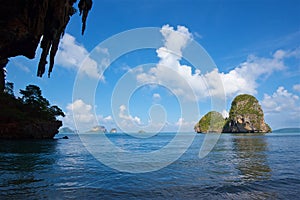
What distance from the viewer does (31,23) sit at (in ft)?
47.5

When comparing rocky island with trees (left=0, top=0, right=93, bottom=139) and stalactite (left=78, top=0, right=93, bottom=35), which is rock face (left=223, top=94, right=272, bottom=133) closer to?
stalactite (left=78, top=0, right=93, bottom=35)

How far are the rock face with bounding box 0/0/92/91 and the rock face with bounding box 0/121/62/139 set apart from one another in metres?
40.5

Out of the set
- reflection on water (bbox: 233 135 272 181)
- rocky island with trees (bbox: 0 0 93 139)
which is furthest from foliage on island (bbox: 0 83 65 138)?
reflection on water (bbox: 233 135 272 181)

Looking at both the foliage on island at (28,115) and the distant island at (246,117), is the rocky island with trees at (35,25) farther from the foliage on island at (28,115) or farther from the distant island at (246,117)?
the distant island at (246,117)

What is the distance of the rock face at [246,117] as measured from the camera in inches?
6590

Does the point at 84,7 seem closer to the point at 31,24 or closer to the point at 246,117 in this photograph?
the point at 31,24

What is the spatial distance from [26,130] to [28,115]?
692 cm

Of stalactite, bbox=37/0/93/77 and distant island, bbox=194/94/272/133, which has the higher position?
distant island, bbox=194/94/272/133

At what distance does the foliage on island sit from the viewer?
166 ft

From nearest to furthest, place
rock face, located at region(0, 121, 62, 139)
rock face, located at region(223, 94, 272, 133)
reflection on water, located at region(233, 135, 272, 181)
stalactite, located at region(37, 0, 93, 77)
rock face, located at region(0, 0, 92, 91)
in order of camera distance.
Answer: reflection on water, located at region(233, 135, 272, 181) < rock face, located at region(0, 0, 92, 91) < stalactite, located at region(37, 0, 93, 77) < rock face, located at region(0, 121, 62, 139) < rock face, located at region(223, 94, 272, 133)

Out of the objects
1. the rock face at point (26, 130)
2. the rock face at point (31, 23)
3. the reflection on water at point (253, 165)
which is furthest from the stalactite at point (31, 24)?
the rock face at point (26, 130)

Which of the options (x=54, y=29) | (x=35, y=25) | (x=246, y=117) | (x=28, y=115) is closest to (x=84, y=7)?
(x=54, y=29)

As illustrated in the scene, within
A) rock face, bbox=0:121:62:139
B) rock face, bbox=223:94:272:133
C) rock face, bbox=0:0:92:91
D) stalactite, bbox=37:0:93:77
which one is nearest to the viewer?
rock face, bbox=0:0:92:91

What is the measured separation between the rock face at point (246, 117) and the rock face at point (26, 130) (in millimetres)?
150265
